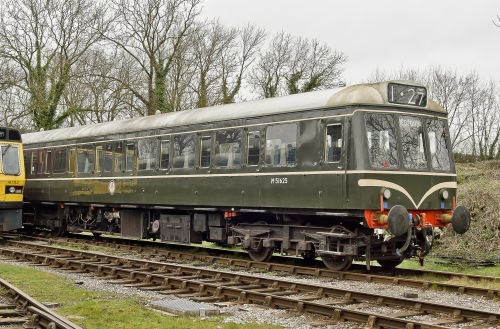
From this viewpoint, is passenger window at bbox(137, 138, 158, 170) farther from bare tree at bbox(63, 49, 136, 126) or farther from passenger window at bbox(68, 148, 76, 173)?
bare tree at bbox(63, 49, 136, 126)

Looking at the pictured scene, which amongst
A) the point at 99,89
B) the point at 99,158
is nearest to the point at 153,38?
the point at 99,89

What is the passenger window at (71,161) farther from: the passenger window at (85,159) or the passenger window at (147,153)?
the passenger window at (147,153)

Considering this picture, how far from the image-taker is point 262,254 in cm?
1493

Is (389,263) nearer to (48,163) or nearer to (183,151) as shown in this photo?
(183,151)

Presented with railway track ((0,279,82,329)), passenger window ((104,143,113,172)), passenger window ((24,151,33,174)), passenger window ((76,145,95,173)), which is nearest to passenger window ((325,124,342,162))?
railway track ((0,279,82,329))

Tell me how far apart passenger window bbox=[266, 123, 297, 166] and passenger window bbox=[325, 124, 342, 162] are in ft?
2.97

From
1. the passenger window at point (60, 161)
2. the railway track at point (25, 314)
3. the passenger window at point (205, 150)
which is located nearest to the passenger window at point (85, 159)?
the passenger window at point (60, 161)

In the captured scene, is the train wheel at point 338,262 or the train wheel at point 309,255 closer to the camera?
the train wheel at point 338,262

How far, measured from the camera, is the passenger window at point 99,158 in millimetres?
19953

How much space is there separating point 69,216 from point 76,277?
10.3 m

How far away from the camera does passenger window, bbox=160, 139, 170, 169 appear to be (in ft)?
56.5

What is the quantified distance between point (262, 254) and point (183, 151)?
361 centimetres

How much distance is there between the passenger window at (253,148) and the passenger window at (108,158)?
6369mm

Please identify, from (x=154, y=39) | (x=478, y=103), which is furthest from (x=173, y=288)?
(x=478, y=103)
